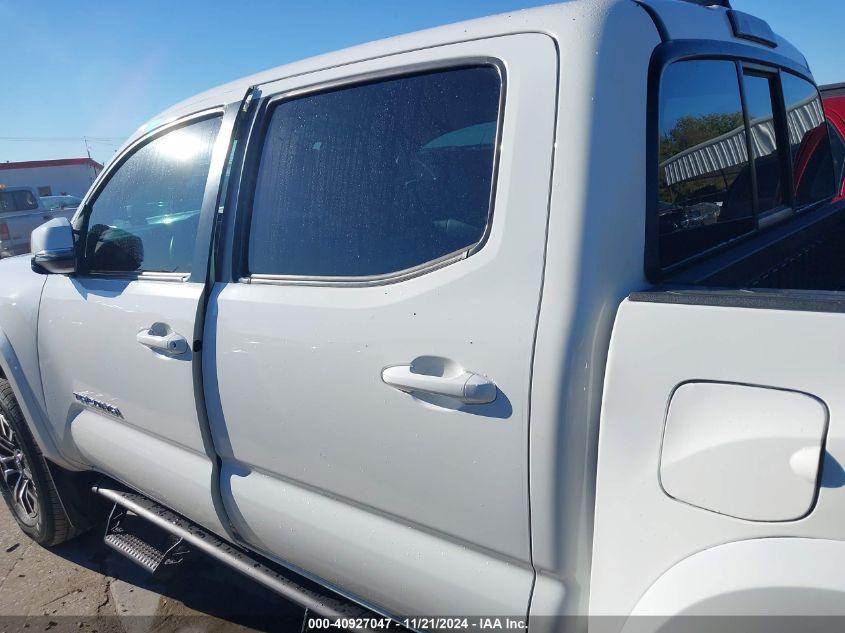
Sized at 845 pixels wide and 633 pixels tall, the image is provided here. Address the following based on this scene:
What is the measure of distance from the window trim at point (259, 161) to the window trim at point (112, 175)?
16 cm

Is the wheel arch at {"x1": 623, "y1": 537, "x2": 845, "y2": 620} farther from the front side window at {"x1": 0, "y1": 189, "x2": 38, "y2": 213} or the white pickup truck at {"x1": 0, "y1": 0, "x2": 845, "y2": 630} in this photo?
the front side window at {"x1": 0, "y1": 189, "x2": 38, "y2": 213}

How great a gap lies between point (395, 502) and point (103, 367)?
1.40 metres

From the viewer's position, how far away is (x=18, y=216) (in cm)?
1642

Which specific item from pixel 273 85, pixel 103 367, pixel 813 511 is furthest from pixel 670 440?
pixel 103 367

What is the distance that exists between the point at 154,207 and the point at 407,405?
5.13 feet

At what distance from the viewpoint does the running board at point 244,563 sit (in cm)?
182

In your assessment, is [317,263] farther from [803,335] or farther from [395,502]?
[803,335]

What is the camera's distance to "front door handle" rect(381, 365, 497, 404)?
1.33m

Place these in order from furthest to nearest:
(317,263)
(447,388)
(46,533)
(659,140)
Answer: (46,533), (317,263), (659,140), (447,388)

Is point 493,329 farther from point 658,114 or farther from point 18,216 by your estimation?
point 18,216

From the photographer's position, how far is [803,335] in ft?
3.33

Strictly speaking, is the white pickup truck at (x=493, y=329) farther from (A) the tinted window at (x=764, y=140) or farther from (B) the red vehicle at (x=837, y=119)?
(B) the red vehicle at (x=837, y=119)

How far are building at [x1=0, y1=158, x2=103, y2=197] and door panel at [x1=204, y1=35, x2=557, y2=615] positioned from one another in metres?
27.5

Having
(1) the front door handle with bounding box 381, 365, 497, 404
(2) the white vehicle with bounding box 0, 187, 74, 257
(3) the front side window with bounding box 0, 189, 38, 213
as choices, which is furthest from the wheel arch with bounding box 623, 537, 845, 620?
(3) the front side window with bounding box 0, 189, 38, 213
